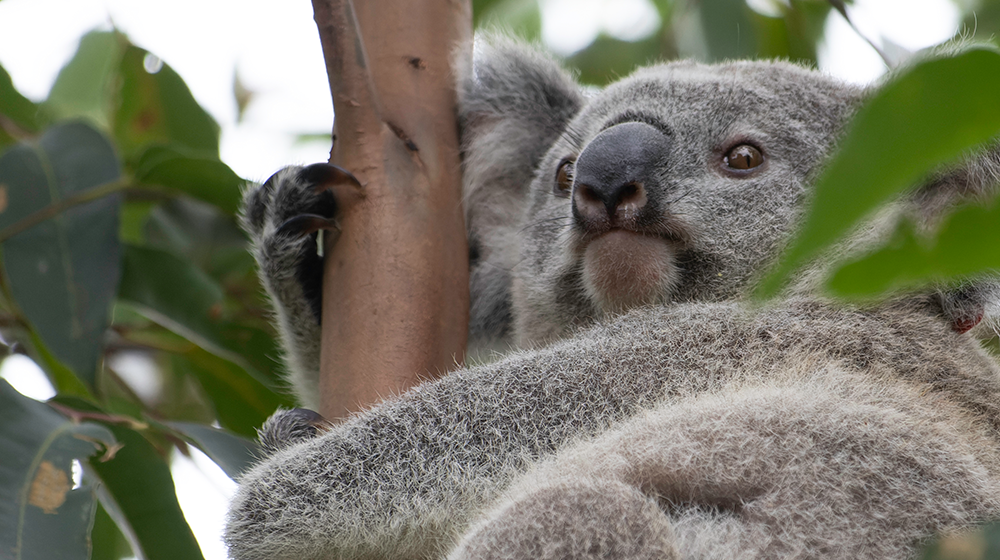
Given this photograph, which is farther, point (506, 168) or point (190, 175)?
point (506, 168)

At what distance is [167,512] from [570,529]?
1112 mm

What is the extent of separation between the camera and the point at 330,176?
212 centimetres

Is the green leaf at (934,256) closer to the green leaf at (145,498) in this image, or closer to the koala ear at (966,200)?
the koala ear at (966,200)

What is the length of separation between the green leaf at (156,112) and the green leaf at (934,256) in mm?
2799

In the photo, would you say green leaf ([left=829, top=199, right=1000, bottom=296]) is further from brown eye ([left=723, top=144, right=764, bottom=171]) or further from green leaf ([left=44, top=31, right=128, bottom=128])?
green leaf ([left=44, top=31, right=128, bottom=128])

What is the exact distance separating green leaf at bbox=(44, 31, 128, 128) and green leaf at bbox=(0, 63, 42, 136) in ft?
2.01

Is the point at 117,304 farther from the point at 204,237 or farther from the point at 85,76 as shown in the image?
the point at 85,76

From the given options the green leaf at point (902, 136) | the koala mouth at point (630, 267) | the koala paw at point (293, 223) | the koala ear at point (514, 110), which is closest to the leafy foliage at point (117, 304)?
the koala paw at point (293, 223)

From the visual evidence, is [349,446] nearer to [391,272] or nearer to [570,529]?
[391,272]

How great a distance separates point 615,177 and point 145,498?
1.35 meters

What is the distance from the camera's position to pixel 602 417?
76.4 inches

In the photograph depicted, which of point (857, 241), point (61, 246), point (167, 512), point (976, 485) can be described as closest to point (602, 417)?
point (976, 485)

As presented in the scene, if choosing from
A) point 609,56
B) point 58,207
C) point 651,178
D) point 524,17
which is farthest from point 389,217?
point 524,17

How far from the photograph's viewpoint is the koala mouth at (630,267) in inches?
88.3
